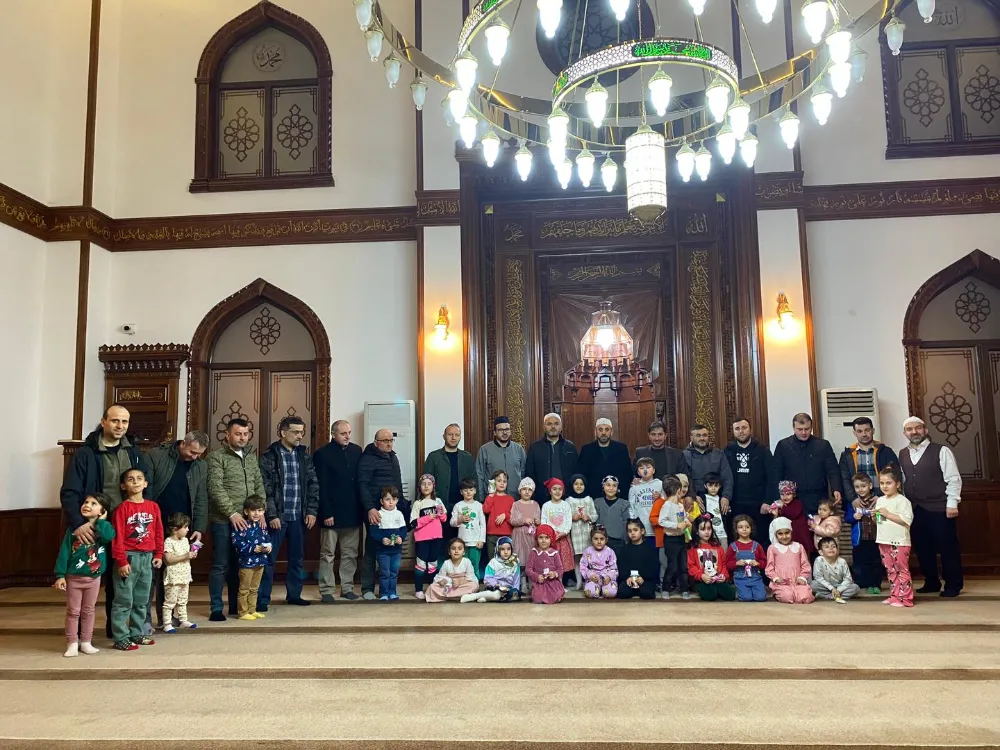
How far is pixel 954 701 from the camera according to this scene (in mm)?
3291

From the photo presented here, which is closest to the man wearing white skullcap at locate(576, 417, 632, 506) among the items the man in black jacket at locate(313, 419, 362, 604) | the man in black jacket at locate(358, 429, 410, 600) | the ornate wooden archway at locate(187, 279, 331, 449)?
the man in black jacket at locate(358, 429, 410, 600)

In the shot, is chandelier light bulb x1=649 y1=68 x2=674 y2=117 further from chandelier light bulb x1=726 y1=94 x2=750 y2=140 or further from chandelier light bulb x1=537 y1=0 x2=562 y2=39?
chandelier light bulb x1=537 y1=0 x2=562 y2=39

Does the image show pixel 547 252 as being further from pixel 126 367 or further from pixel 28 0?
pixel 28 0

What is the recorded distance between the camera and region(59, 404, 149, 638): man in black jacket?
14.3ft

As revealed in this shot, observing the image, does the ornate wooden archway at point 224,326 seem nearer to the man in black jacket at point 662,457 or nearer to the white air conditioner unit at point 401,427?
the white air conditioner unit at point 401,427

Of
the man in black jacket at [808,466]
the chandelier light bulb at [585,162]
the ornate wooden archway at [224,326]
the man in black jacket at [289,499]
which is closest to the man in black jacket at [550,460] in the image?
the man in black jacket at [808,466]

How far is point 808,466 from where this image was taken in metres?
6.27

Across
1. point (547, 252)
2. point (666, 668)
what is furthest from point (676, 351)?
point (666, 668)

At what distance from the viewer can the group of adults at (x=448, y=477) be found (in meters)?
5.27

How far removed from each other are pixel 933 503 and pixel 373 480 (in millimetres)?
4421

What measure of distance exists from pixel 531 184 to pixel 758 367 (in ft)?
9.48

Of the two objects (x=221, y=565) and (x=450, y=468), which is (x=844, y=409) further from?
(x=221, y=565)

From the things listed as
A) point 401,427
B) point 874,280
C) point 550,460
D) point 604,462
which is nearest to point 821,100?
point 604,462

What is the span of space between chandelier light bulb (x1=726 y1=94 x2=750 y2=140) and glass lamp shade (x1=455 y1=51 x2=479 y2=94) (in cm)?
152
